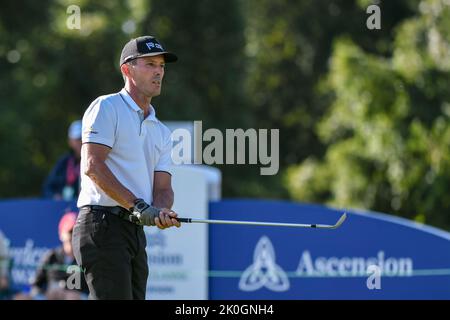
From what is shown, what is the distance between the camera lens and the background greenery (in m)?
23.1

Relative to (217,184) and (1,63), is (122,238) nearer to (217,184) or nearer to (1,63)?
(217,184)

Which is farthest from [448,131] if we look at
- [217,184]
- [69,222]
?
[69,222]

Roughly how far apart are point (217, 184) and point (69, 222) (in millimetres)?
2533

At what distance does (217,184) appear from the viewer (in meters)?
13.5

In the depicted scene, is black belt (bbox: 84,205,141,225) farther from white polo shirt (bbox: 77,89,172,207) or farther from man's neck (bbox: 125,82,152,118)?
man's neck (bbox: 125,82,152,118)

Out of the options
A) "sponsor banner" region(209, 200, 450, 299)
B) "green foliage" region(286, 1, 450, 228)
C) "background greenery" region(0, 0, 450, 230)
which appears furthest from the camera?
"background greenery" region(0, 0, 450, 230)

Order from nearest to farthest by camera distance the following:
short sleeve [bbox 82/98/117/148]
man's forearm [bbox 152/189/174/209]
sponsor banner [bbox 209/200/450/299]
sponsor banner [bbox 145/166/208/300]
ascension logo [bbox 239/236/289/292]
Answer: short sleeve [bbox 82/98/117/148], man's forearm [bbox 152/189/174/209], sponsor banner [bbox 209/200/450/299], ascension logo [bbox 239/236/289/292], sponsor banner [bbox 145/166/208/300]

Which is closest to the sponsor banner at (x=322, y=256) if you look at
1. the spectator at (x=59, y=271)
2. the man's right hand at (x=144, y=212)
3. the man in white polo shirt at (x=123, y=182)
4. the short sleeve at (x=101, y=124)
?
the spectator at (x=59, y=271)

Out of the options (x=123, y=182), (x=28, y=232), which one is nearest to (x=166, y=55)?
(x=123, y=182)

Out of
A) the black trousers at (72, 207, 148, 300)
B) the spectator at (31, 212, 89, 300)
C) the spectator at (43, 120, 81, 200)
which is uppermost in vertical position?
the spectator at (43, 120, 81, 200)

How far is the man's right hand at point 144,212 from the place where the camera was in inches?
288

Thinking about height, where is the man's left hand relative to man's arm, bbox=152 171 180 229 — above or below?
below

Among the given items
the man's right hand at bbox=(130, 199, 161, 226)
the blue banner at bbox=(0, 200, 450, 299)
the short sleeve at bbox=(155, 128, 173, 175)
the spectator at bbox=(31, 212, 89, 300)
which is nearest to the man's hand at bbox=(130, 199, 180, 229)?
the man's right hand at bbox=(130, 199, 161, 226)

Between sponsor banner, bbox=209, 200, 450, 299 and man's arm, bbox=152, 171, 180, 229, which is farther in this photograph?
sponsor banner, bbox=209, 200, 450, 299
